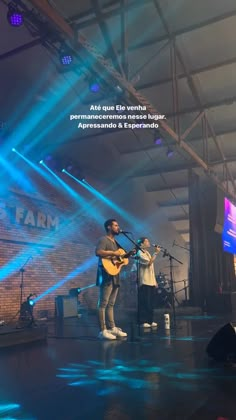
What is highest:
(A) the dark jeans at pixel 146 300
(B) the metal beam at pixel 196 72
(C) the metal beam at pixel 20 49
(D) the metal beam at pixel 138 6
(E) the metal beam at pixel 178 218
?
(D) the metal beam at pixel 138 6

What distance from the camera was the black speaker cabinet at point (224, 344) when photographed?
2844 millimetres

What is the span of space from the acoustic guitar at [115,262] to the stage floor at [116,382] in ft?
2.59

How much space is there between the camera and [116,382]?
8.14ft

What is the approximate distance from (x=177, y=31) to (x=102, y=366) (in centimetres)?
587

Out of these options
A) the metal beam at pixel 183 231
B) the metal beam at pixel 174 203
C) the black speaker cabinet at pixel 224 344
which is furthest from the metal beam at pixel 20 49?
the metal beam at pixel 183 231

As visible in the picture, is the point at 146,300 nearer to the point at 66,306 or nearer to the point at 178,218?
the point at 66,306

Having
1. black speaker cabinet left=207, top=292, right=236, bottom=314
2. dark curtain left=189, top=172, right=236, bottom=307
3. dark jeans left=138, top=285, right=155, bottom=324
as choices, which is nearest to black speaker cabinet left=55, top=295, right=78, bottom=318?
dark jeans left=138, top=285, right=155, bottom=324

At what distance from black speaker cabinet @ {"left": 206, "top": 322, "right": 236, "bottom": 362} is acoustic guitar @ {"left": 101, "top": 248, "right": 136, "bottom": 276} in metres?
1.51

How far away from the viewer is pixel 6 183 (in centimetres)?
720

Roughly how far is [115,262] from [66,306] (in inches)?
144

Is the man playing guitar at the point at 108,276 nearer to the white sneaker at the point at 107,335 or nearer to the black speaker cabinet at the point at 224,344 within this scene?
the white sneaker at the point at 107,335

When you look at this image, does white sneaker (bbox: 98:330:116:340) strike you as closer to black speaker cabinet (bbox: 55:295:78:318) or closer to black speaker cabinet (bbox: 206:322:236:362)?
black speaker cabinet (bbox: 206:322:236:362)

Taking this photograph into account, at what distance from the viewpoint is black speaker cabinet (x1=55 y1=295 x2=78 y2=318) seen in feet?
24.6

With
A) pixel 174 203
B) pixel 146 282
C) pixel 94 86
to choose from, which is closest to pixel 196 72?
pixel 94 86
